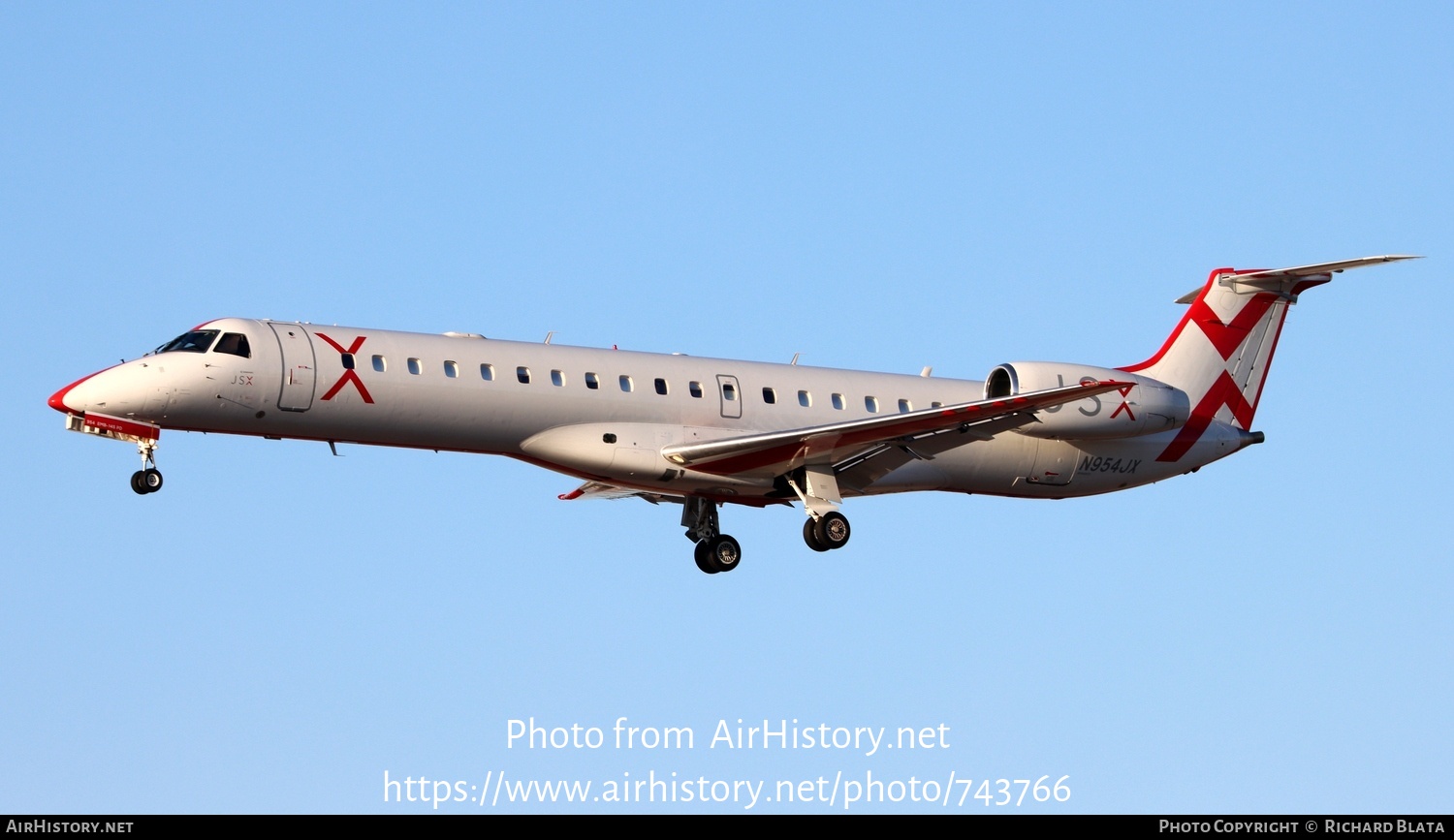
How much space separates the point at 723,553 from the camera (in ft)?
116

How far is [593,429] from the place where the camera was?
106ft

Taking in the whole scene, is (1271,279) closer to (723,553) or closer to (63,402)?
(723,553)

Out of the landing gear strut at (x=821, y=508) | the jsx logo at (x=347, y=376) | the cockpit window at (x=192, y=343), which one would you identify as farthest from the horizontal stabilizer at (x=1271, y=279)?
the cockpit window at (x=192, y=343)

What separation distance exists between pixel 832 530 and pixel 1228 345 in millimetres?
8768

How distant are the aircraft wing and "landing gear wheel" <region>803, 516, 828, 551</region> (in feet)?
3.18

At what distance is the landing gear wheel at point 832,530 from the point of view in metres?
33.8

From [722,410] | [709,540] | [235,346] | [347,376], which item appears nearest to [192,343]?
[235,346]

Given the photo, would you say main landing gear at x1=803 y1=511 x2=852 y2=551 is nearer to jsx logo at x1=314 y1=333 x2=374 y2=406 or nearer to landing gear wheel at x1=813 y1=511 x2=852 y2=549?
landing gear wheel at x1=813 y1=511 x2=852 y2=549

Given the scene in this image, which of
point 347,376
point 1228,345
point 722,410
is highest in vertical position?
point 1228,345

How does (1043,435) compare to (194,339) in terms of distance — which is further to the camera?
(1043,435)

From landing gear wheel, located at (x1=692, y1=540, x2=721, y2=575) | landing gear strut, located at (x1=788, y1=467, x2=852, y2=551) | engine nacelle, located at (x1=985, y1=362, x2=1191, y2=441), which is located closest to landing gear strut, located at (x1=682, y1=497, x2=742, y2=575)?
landing gear wheel, located at (x1=692, y1=540, x2=721, y2=575)
